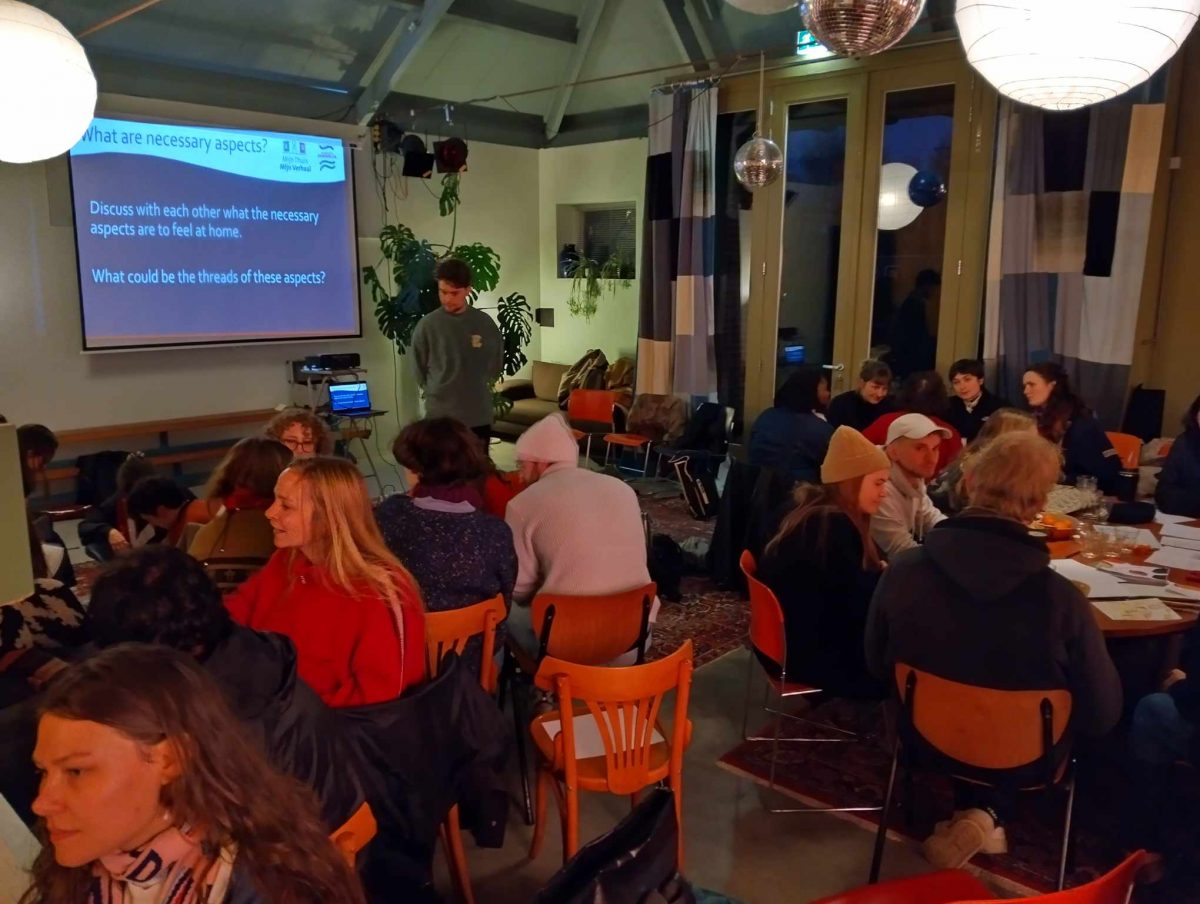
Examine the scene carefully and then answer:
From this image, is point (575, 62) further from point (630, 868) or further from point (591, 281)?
point (630, 868)

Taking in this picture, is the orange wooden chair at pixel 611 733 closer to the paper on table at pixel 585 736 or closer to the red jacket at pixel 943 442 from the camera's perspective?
the paper on table at pixel 585 736

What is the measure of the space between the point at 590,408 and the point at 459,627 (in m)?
4.93

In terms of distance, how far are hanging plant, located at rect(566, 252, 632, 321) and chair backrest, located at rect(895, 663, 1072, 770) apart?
592 cm

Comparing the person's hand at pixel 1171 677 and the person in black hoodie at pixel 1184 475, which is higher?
the person in black hoodie at pixel 1184 475

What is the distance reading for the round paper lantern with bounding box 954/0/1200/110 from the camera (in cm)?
187

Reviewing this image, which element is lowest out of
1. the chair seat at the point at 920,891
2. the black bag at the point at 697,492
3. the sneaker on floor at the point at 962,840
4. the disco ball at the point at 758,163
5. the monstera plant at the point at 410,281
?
the sneaker on floor at the point at 962,840

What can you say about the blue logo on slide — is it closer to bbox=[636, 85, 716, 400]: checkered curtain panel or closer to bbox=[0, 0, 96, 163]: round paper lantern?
bbox=[636, 85, 716, 400]: checkered curtain panel

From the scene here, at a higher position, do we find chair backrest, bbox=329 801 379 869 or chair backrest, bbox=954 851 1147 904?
chair backrest, bbox=954 851 1147 904

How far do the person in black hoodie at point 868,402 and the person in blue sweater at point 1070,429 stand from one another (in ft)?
2.77

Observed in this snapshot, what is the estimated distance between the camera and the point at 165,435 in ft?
19.3

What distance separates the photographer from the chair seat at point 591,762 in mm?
2135

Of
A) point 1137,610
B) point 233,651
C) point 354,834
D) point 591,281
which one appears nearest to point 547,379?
point 591,281

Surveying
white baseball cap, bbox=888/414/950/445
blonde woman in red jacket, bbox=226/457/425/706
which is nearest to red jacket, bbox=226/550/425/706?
blonde woman in red jacket, bbox=226/457/425/706

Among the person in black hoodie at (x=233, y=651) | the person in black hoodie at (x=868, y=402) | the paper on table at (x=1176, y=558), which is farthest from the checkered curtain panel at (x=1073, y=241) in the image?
the person in black hoodie at (x=233, y=651)
